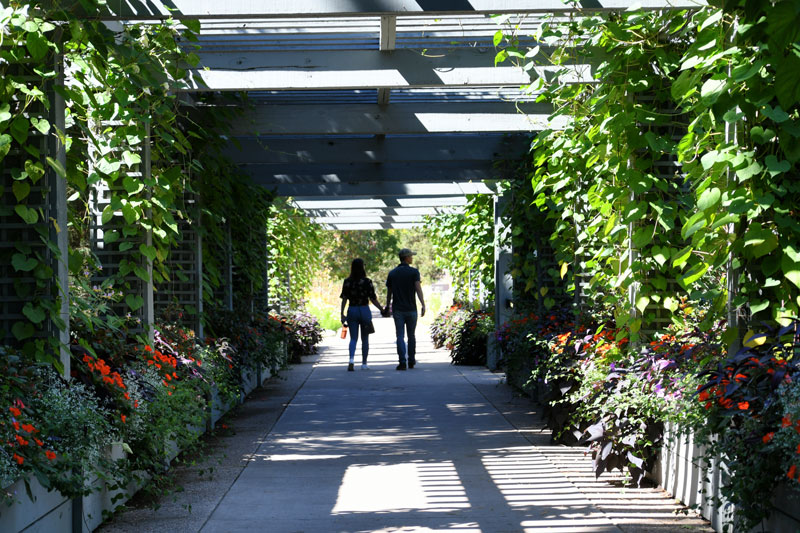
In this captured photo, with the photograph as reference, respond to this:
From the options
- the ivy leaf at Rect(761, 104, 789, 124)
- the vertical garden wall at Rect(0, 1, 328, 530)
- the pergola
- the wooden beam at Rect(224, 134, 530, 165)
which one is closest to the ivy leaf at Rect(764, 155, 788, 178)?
the ivy leaf at Rect(761, 104, 789, 124)

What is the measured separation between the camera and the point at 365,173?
11023 mm

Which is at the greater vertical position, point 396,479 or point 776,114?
point 776,114

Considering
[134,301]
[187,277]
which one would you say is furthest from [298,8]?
[187,277]

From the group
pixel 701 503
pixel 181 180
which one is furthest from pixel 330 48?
pixel 701 503

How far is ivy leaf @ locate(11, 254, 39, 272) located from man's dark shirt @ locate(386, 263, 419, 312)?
8.83 metres

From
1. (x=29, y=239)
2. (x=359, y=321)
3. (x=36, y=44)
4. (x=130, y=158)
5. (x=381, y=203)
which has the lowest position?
(x=359, y=321)

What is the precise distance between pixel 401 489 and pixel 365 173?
6.23 m

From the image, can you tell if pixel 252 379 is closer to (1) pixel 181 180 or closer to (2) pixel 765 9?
(1) pixel 181 180

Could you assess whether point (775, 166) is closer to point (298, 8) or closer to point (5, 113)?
point (298, 8)

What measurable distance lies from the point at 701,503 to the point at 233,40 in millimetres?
4361

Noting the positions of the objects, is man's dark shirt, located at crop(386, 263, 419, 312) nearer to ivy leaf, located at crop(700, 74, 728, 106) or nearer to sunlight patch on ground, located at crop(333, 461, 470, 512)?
sunlight patch on ground, located at crop(333, 461, 470, 512)

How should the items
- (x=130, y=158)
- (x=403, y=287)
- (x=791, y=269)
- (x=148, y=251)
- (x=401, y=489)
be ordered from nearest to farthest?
(x=791, y=269), (x=401, y=489), (x=130, y=158), (x=148, y=251), (x=403, y=287)

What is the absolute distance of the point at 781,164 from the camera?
12.6 ft

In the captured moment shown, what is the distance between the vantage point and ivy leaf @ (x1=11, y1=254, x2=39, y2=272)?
4.13m
